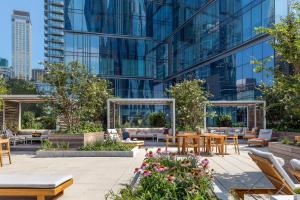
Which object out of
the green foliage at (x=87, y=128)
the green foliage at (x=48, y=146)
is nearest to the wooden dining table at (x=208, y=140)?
the green foliage at (x=87, y=128)

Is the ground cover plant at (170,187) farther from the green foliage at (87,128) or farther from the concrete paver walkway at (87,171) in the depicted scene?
the green foliage at (87,128)

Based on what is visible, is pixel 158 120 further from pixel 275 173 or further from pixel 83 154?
pixel 275 173

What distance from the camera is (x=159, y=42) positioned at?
45.5 metres

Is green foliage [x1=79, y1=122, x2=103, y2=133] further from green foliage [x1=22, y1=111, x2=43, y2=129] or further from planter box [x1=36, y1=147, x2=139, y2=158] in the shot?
green foliage [x1=22, y1=111, x2=43, y2=129]

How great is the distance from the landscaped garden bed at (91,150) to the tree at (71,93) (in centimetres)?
127

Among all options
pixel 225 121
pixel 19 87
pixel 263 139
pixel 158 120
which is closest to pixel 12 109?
pixel 158 120

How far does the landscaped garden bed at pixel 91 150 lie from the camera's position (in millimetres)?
12805

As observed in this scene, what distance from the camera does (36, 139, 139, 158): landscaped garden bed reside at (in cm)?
1280

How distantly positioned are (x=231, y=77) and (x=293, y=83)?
2212 centimetres

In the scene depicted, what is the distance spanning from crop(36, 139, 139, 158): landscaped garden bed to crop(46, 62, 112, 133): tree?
1269 millimetres

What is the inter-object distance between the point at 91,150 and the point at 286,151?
705 centimetres

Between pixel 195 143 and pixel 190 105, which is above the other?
pixel 190 105

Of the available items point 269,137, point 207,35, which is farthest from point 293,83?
point 207,35

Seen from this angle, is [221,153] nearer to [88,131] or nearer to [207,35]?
[88,131]
